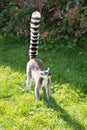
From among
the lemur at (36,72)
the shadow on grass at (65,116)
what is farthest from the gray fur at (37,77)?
the shadow on grass at (65,116)

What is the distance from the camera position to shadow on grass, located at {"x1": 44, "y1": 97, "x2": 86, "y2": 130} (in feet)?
20.3

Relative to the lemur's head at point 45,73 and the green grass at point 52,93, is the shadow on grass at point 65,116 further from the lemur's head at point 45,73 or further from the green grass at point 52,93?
the lemur's head at point 45,73

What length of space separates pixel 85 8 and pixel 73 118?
11.7 ft

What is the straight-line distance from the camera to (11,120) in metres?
6.35

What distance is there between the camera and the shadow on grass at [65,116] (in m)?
6.20

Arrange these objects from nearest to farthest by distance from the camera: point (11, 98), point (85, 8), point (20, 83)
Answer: point (11, 98)
point (20, 83)
point (85, 8)

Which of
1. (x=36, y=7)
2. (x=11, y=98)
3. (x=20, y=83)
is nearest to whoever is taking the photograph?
(x=11, y=98)

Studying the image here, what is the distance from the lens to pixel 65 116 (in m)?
6.50

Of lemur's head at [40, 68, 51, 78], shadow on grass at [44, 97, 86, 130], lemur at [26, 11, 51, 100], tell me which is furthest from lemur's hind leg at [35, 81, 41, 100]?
lemur's head at [40, 68, 51, 78]

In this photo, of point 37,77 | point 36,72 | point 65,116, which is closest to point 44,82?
point 37,77

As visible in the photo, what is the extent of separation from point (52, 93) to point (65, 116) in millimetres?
911

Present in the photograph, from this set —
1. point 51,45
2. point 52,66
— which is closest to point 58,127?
point 52,66

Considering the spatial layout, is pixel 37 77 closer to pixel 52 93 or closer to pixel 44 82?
pixel 44 82

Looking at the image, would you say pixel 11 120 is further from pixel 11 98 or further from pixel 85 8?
pixel 85 8
